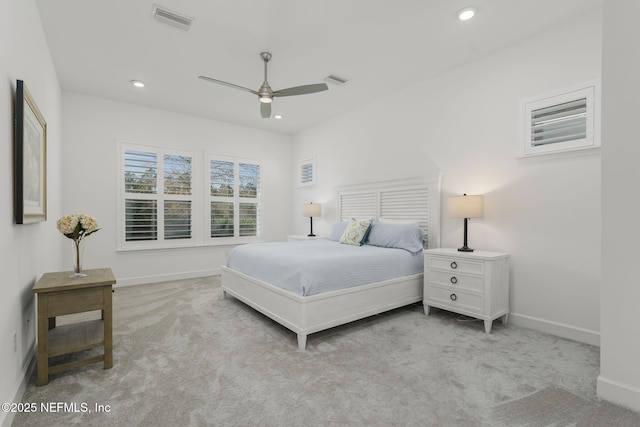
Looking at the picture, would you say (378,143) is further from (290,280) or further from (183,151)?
(183,151)

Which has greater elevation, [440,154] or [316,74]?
[316,74]

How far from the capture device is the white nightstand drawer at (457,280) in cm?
296

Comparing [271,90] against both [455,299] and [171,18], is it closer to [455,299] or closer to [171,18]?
[171,18]

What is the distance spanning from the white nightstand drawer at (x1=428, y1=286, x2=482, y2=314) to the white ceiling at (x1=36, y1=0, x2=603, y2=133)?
8.28ft

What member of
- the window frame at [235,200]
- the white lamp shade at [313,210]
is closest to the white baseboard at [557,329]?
the white lamp shade at [313,210]

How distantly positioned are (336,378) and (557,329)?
7.20 feet

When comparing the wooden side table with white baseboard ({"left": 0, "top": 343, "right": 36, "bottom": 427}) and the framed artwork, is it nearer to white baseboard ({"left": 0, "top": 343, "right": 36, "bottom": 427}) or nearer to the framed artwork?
white baseboard ({"left": 0, "top": 343, "right": 36, "bottom": 427})

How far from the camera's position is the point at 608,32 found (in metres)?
1.82

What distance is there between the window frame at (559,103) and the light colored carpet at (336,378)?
1.70 metres

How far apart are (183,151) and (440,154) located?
4.12 meters

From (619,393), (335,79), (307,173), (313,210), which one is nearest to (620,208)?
→ (619,393)

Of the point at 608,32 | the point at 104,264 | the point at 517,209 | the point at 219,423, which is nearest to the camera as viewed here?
the point at 219,423

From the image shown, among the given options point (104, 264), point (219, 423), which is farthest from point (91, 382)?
point (104, 264)

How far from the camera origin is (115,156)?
15.7 feet
